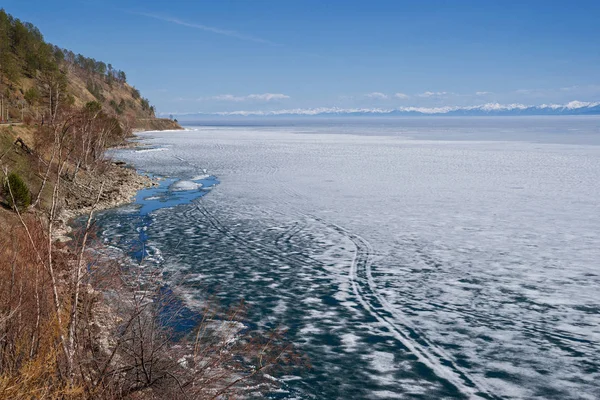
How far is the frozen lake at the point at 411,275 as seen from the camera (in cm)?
1097

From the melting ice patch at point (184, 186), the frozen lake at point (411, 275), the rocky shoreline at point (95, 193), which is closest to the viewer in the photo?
the frozen lake at point (411, 275)

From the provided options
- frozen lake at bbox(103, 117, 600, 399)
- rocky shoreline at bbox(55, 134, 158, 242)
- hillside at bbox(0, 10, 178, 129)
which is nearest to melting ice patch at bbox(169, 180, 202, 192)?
rocky shoreline at bbox(55, 134, 158, 242)

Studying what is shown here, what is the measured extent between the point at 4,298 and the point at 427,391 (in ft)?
27.5

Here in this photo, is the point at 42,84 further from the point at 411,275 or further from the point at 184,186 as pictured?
the point at 411,275

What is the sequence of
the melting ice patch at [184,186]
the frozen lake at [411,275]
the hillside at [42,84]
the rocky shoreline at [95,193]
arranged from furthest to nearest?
1. the hillside at [42,84]
2. the melting ice patch at [184,186]
3. the rocky shoreline at [95,193]
4. the frozen lake at [411,275]

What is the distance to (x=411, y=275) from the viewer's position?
1709 centimetres

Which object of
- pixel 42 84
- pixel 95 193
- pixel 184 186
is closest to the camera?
pixel 95 193

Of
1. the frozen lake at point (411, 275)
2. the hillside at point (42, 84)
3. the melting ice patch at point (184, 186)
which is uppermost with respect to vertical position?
the hillside at point (42, 84)

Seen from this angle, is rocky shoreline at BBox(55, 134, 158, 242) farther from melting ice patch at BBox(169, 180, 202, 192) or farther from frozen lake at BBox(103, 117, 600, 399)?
frozen lake at BBox(103, 117, 600, 399)

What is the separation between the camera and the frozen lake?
11.0 meters

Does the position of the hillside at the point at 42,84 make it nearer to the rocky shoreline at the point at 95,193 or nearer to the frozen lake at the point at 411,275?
the rocky shoreline at the point at 95,193

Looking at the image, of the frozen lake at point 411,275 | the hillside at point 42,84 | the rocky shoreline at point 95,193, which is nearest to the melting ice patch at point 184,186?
the rocky shoreline at point 95,193

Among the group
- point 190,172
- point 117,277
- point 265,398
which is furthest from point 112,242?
point 190,172

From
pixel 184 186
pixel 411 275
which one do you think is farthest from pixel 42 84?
pixel 411 275
